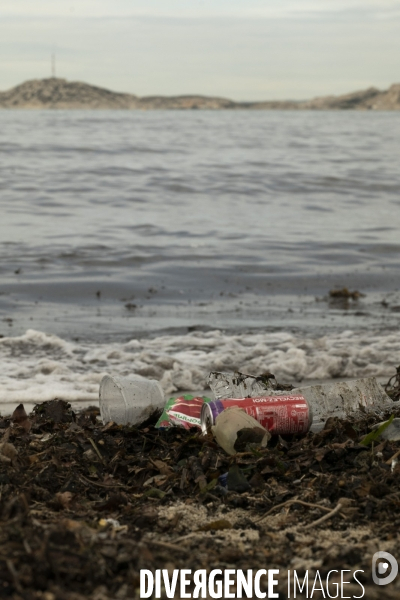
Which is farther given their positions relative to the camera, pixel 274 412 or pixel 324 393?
pixel 324 393

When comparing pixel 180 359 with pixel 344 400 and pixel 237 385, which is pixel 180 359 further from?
pixel 344 400

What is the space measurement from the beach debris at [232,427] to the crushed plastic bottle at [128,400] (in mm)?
578

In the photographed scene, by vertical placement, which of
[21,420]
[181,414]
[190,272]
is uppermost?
[190,272]

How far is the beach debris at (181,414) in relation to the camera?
3717 mm

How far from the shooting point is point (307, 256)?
1222cm

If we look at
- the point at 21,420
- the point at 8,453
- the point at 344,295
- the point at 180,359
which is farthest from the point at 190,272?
the point at 8,453

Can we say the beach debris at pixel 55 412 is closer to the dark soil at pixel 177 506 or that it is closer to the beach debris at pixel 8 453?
the dark soil at pixel 177 506

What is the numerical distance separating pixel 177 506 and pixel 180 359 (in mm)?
3508

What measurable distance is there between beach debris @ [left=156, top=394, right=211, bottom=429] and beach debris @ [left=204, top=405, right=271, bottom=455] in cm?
30

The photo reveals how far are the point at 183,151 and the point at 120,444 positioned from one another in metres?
28.7

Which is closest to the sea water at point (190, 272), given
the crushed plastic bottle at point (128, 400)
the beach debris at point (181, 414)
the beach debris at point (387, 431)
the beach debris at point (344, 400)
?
the crushed plastic bottle at point (128, 400)

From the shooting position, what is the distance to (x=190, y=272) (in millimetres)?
10836

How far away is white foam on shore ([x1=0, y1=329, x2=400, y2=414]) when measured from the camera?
5.66 m

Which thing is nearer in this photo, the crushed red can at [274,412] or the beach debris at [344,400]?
the crushed red can at [274,412]
